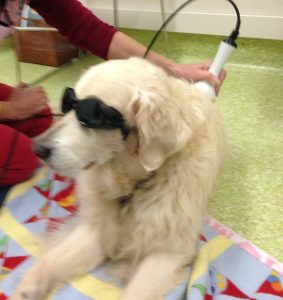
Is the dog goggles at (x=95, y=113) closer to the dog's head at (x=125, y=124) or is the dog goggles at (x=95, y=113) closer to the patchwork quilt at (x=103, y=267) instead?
the dog's head at (x=125, y=124)

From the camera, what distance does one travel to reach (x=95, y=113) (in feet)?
2.48

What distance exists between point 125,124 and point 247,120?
1.06 meters

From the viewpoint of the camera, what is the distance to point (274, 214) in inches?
49.1

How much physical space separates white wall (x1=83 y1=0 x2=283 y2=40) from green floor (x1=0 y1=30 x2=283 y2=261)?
6cm

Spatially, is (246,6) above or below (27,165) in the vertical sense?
above

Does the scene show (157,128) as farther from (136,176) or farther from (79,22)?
(79,22)

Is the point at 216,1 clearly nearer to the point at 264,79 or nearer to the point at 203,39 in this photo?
the point at 203,39

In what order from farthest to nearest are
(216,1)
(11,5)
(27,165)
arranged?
(216,1)
(27,165)
(11,5)

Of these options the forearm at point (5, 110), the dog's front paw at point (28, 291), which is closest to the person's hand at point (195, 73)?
the forearm at point (5, 110)

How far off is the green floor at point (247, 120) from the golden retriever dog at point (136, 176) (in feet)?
1.03

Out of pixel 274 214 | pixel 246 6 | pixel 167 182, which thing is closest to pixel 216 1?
pixel 246 6

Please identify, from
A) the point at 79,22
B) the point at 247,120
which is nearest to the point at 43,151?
the point at 79,22

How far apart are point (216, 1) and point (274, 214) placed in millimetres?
1421

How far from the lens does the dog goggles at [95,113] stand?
2.49 ft
